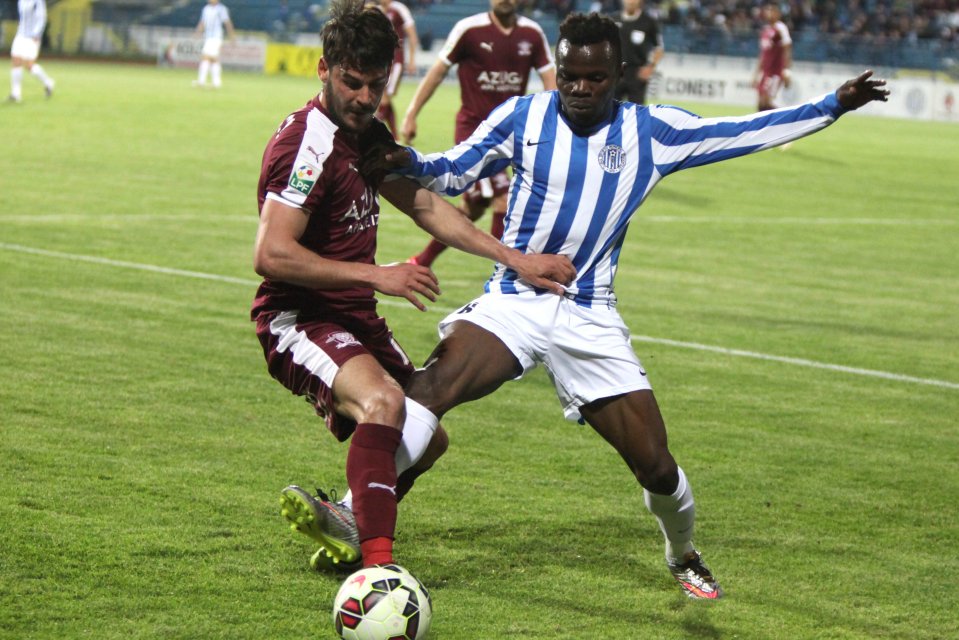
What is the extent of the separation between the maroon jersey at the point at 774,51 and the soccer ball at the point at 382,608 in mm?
24460

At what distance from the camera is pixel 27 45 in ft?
85.5

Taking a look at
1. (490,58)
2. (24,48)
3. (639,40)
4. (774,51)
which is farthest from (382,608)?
(774,51)

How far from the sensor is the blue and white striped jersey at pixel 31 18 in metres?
26.4

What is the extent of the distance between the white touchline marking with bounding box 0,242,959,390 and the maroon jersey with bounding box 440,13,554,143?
7.81ft

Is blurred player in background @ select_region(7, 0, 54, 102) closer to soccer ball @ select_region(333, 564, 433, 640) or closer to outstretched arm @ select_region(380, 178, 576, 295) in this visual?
outstretched arm @ select_region(380, 178, 576, 295)

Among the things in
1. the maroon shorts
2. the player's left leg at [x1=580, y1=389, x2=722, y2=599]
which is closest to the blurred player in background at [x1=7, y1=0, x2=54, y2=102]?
the maroon shorts

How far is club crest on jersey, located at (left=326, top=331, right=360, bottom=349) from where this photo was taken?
4.50 metres

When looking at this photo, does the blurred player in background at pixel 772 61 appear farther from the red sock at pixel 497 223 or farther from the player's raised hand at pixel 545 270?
the player's raised hand at pixel 545 270

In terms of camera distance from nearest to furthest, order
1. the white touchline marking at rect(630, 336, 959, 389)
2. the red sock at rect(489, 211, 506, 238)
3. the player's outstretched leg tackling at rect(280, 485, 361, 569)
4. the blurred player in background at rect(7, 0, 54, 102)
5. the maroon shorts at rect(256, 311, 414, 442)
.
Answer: the maroon shorts at rect(256, 311, 414, 442) → the player's outstretched leg tackling at rect(280, 485, 361, 569) → the white touchline marking at rect(630, 336, 959, 389) → the red sock at rect(489, 211, 506, 238) → the blurred player in background at rect(7, 0, 54, 102)

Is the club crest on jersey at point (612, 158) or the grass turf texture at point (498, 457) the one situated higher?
the club crest on jersey at point (612, 158)

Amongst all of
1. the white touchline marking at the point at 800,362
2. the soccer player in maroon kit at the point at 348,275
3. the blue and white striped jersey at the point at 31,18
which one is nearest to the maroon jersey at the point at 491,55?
the white touchline marking at the point at 800,362

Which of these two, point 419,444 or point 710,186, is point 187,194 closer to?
point 710,186

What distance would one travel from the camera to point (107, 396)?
22.6 ft

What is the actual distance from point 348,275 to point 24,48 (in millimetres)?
23541
